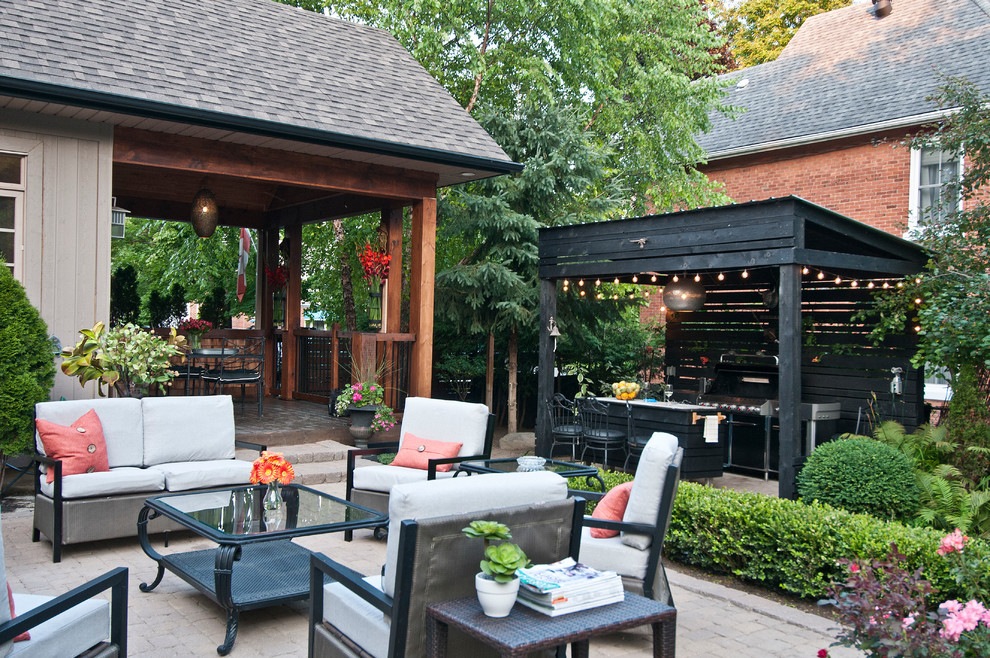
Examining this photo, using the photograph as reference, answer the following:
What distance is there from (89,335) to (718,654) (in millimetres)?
5920

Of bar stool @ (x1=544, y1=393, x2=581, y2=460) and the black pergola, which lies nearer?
the black pergola

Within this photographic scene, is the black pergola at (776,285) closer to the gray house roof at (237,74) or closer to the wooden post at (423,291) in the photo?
the wooden post at (423,291)

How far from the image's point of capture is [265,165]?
8727 mm

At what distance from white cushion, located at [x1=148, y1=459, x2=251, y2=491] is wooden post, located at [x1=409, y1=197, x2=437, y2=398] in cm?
381

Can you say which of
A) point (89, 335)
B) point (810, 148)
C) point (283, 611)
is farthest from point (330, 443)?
point (810, 148)

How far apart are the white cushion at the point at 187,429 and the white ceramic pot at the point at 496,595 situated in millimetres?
4300

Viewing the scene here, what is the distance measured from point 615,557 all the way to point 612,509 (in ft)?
1.04

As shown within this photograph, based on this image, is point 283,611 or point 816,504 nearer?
point 283,611

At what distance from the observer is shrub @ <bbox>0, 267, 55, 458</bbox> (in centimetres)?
644

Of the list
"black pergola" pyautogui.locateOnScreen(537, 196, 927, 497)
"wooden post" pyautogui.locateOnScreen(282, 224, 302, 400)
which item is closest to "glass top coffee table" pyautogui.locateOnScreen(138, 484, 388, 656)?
"black pergola" pyautogui.locateOnScreen(537, 196, 927, 497)

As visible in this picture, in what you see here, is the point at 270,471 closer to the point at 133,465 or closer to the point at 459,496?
the point at 133,465

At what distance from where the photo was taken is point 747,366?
35.3ft

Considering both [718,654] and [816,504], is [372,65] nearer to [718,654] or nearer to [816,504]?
[816,504]

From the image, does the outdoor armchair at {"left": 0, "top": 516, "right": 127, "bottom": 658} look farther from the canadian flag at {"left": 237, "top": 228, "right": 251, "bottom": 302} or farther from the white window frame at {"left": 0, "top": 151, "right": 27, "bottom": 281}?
the canadian flag at {"left": 237, "top": 228, "right": 251, "bottom": 302}
